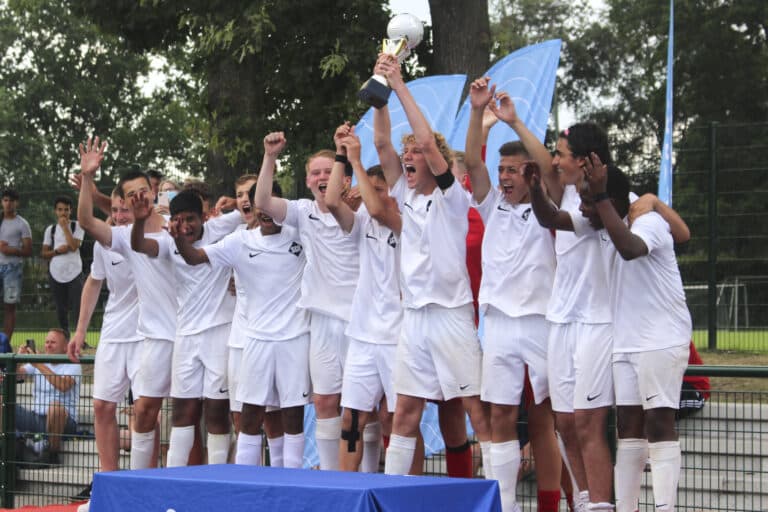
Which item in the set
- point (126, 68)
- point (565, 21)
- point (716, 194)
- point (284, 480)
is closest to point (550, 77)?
point (716, 194)

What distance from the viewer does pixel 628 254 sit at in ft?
21.3

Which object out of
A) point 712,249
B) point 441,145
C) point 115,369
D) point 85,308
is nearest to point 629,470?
point 441,145

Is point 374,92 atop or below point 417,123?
atop

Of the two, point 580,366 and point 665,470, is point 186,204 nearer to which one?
point 580,366

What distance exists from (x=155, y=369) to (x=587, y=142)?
3.72 m

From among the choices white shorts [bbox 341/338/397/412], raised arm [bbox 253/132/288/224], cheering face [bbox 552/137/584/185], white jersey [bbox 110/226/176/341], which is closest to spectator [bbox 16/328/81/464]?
white jersey [bbox 110/226/176/341]

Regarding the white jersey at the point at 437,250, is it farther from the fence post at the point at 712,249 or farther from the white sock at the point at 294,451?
the fence post at the point at 712,249

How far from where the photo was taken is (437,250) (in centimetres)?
750

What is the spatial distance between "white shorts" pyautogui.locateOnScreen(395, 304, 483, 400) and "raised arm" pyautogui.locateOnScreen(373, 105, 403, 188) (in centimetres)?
94

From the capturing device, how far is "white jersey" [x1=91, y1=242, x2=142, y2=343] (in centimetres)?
901

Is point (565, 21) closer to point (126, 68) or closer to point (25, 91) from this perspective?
point (126, 68)

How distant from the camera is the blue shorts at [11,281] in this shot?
15.0m

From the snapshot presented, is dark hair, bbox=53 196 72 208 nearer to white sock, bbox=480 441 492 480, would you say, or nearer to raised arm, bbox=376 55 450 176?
raised arm, bbox=376 55 450 176

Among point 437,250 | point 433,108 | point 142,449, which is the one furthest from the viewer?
point 433,108
